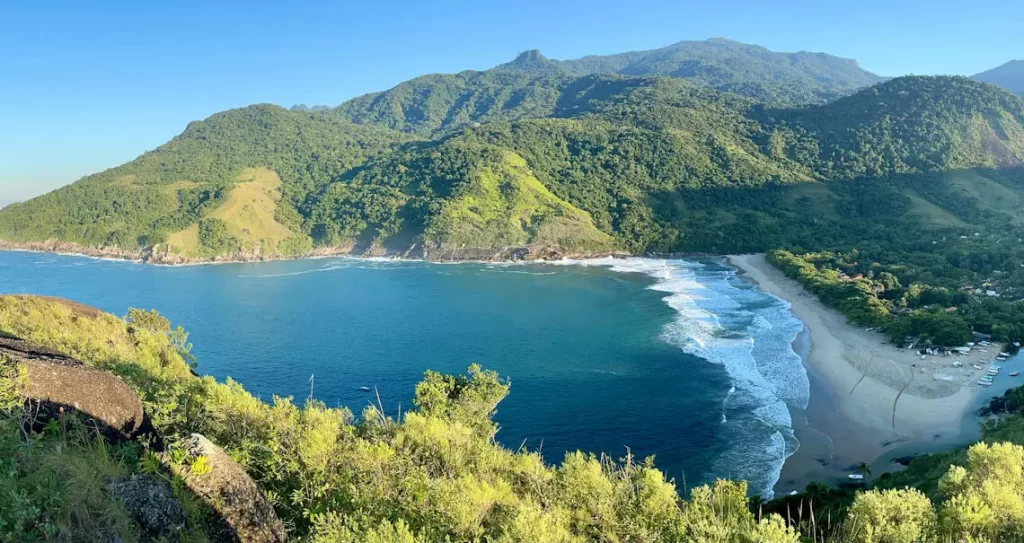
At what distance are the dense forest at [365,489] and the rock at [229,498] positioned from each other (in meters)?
0.06

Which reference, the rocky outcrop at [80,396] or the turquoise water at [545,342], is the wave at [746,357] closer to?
the turquoise water at [545,342]

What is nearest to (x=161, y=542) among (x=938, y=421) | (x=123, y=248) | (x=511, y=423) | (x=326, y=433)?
(x=326, y=433)

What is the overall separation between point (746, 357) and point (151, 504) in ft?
218

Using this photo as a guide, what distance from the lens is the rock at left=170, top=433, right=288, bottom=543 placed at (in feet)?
37.4

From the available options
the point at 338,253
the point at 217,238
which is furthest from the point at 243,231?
the point at 338,253

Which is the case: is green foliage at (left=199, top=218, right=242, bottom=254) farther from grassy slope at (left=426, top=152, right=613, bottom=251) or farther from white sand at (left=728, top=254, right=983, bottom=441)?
white sand at (left=728, top=254, right=983, bottom=441)

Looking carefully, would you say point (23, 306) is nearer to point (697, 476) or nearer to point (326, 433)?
point (326, 433)

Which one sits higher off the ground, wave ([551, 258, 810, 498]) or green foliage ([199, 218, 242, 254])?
green foliage ([199, 218, 242, 254])

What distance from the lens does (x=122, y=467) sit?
11.3 meters

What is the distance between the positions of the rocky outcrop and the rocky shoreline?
464 feet

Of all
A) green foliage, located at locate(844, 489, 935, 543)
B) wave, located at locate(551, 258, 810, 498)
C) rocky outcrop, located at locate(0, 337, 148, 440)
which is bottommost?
wave, located at locate(551, 258, 810, 498)

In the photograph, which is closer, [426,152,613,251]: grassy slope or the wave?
the wave

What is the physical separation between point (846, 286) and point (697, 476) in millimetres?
64248

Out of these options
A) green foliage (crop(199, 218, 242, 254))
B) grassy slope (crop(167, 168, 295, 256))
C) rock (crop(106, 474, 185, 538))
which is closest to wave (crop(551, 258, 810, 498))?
rock (crop(106, 474, 185, 538))
